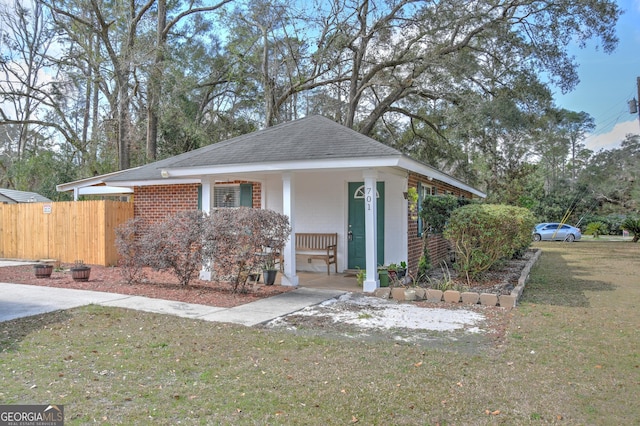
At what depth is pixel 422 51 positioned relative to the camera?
1953 centimetres

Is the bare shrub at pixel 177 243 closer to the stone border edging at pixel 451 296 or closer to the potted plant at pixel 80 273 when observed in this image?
the potted plant at pixel 80 273

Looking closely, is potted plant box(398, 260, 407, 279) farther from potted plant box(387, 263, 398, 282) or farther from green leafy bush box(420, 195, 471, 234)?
green leafy bush box(420, 195, 471, 234)

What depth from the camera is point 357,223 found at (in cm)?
1095

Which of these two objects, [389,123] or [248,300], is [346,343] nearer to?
[248,300]

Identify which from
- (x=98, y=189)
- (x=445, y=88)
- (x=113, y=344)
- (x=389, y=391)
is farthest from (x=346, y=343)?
(x=445, y=88)

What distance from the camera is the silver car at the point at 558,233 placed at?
29.3 meters

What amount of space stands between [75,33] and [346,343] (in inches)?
968

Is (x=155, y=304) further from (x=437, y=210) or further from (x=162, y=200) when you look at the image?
(x=437, y=210)

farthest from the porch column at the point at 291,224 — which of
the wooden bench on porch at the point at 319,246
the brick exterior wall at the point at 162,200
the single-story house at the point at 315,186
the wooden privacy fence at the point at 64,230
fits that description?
the wooden privacy fence at the point at 64,230

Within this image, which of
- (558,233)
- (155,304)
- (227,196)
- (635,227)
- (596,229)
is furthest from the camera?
(596,229)

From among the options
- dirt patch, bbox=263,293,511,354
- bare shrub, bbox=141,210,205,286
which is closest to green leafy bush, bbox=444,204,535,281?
dirt patch, bbox=263,293,511,354

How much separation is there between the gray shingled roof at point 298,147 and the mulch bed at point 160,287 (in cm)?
250

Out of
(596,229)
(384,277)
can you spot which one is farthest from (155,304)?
(596,229)

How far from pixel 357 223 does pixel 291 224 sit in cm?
247
